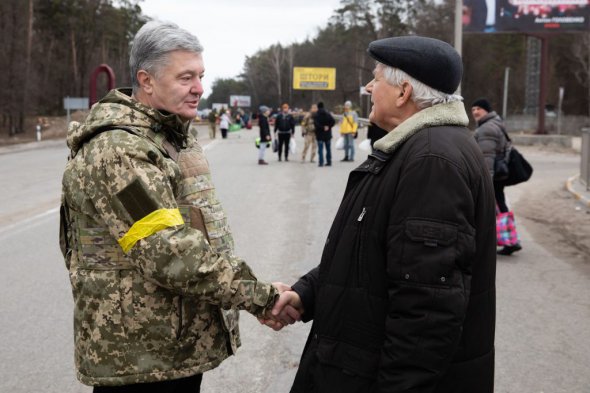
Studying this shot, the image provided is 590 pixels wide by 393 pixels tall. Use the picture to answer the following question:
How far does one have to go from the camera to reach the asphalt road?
4.48 m

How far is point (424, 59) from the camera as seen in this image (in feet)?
7.31

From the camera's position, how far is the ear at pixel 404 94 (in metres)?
2.28

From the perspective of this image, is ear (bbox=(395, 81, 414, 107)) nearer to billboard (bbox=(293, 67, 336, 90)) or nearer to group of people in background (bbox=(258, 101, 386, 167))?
group of people in background (bbox=(258, 101, 386, 167))

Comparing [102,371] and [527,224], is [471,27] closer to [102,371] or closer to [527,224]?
[527,224]

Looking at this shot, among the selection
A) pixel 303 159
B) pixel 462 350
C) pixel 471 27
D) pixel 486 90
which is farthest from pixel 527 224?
pixel 486 90

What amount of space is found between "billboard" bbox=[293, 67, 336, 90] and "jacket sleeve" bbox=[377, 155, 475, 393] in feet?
280

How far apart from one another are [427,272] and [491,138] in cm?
638

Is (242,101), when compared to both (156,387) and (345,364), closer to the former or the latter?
(156,387)

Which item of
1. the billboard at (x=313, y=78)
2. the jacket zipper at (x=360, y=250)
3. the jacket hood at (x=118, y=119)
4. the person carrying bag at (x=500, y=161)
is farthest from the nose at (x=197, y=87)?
the billboard at (x=313, y=78)

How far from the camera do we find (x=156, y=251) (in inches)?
85.4

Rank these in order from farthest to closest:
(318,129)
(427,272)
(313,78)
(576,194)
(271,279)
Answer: (313,78), (318,129), (576,194), (271,279), (427,272)

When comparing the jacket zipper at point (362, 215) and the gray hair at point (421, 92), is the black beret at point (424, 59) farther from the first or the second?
the jacket zipper at point (362, 215)

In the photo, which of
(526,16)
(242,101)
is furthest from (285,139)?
(242,101)

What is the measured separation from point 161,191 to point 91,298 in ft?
1.43
